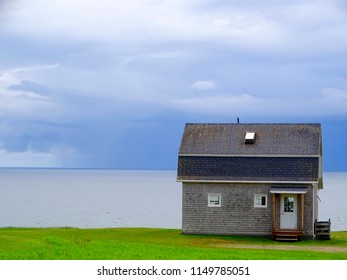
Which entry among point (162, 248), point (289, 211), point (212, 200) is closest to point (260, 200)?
point (289, 211)

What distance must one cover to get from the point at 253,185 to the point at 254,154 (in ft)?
5.60

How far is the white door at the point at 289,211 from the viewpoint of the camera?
43.5 metres

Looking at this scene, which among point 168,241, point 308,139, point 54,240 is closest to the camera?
point 54,240

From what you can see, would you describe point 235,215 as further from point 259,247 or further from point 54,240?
point 54,240

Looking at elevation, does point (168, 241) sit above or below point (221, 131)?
below

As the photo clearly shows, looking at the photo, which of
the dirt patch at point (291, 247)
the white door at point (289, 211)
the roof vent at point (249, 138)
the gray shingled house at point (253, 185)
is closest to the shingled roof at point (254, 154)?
the gray shingled house at point (253, 185)

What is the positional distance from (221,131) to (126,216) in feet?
161

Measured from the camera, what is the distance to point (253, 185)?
44062 mm

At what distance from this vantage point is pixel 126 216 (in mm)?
94312

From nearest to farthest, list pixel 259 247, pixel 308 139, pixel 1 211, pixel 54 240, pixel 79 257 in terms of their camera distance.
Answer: pixel 79 257 < pixel 54 240 < pixel 259 247 < pixel 308 139 < pixel 1 211

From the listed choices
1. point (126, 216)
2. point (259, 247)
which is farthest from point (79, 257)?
point (126, 216)

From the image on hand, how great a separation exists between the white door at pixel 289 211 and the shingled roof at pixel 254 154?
0.97 metres

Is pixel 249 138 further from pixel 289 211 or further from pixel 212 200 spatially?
pixel 289 211

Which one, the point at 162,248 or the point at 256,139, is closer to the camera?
the point at 162,248
